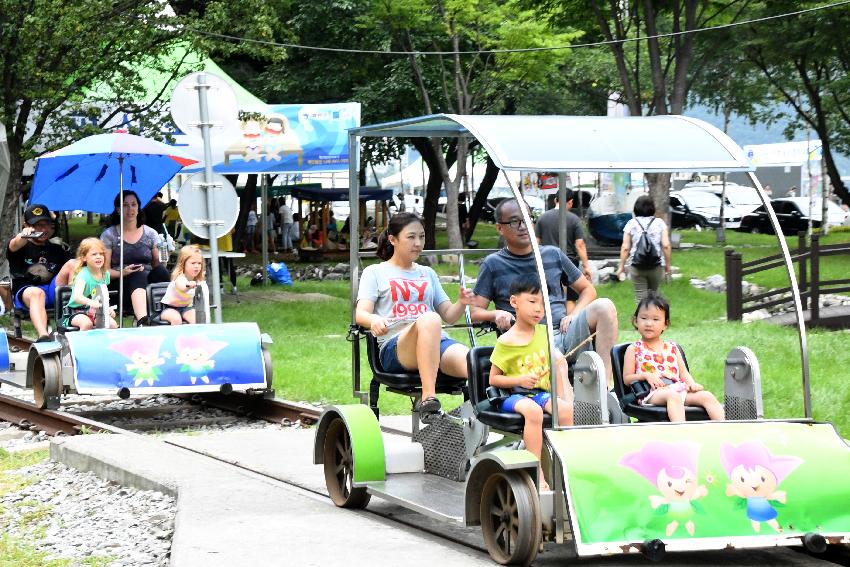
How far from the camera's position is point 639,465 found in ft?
20.8

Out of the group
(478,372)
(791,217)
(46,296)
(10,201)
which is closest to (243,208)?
(10,201)

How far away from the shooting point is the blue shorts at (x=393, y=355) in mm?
8242

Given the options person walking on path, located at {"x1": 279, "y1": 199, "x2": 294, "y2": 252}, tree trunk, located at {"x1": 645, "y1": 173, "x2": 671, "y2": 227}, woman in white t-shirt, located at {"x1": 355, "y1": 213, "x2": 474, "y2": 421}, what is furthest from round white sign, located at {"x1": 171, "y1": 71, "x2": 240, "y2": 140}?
person walking on path, located at {"x1": 279, "y1": 199, "x2": 294, "y2": 252}

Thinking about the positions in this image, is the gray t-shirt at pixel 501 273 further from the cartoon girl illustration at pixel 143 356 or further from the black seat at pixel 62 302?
the black seat at pixel 62 302

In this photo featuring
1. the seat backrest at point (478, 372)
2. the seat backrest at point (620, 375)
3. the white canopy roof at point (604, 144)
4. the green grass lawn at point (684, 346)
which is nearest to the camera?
the white canopy roof at point (604, 144)

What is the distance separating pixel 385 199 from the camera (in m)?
45.2

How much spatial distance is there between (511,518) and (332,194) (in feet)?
128

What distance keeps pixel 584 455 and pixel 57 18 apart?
17.6 meters

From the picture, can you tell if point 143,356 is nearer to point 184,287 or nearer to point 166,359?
point 166,359

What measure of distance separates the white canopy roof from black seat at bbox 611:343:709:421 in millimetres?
1137

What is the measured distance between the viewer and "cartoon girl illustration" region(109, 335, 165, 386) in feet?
40.0

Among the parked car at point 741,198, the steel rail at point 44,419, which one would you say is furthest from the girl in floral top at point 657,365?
the parked car at point 741,198

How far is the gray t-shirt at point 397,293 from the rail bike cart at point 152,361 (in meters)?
3.97

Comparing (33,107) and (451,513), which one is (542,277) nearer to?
(451,513)
